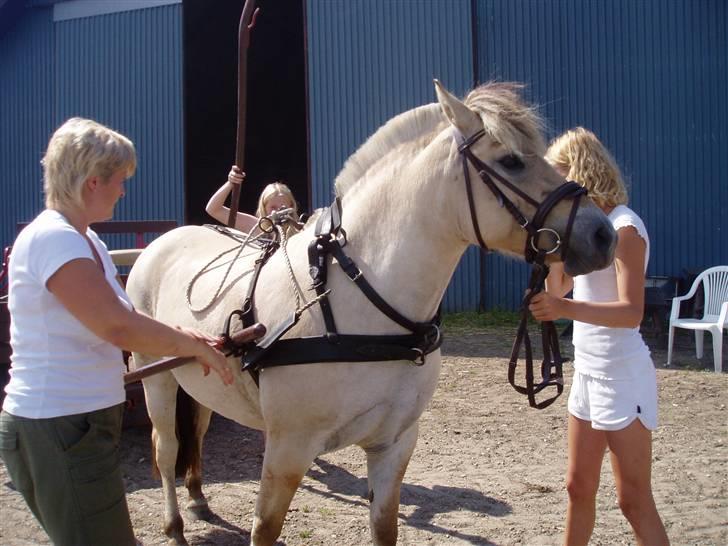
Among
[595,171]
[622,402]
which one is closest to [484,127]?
[595,171]

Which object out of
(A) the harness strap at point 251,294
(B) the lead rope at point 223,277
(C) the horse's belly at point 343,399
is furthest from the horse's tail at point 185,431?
(C) the horse's belly at point 343,399

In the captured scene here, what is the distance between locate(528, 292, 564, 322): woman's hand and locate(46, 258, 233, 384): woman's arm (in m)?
1.21

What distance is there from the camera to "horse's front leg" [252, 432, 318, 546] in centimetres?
244

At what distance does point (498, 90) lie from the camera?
2395 millimetres

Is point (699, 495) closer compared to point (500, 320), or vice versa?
point (699, 495)

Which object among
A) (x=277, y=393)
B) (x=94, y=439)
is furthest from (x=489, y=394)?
(x=94, y=439)

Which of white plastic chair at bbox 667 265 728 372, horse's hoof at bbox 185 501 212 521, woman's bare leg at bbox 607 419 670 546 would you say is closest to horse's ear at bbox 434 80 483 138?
woman's bare leg at bbox 607 419 670 546

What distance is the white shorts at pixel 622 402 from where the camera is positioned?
254cm

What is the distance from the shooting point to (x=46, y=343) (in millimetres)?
1812

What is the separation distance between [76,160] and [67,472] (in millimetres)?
804

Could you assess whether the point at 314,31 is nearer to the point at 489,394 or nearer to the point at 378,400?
the point at 489,394

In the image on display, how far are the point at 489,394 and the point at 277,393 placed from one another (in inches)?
171

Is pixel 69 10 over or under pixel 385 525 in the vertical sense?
over

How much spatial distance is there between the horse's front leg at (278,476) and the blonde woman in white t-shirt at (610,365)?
0.94 metres
